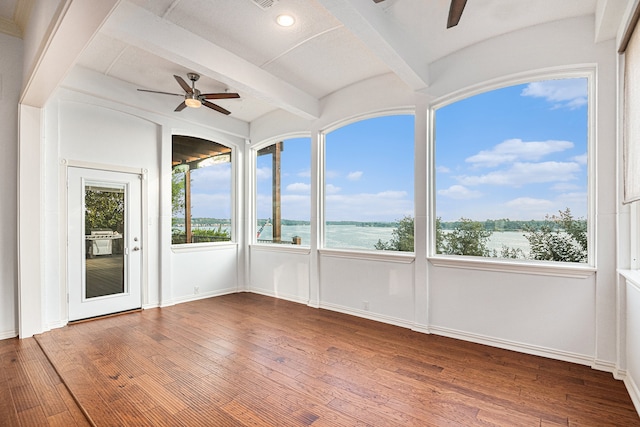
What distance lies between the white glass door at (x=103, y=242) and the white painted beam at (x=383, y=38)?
3.76 meters

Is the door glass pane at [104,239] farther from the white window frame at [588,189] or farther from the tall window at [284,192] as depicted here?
the white window frame at [588,189]

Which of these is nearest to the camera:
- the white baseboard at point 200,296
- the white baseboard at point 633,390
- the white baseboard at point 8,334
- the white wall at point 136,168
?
the white baseboard at point 633,390

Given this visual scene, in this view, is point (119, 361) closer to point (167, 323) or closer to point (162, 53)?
point (167, 323)

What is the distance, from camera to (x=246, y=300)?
5.32 meters

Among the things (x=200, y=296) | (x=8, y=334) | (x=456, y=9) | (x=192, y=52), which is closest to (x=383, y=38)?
(x=456, y=9)

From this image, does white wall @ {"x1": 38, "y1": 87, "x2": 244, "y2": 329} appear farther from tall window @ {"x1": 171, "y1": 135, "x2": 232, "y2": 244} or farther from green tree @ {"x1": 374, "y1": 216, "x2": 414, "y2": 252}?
green tree @ {"x1": 374, "y1": 216, "x2": 414, "y2": 252}

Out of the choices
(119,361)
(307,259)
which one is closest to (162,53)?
(119,361)

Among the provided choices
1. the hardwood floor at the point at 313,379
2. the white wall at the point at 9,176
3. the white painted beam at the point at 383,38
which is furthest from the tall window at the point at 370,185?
the white wall at the point at 9,176

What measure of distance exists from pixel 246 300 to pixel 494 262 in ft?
12.4

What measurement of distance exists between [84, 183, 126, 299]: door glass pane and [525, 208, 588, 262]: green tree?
5.14 metres

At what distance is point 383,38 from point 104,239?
430 centimetres

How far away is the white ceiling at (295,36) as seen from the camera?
2.74 m

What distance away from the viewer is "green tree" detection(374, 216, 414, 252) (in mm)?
4094

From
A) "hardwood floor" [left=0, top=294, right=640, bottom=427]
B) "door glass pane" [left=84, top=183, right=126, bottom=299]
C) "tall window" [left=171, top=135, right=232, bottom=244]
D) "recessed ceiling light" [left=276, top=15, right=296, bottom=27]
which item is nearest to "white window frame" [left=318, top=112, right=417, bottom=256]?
"hardwood floor" [left=0, top=294, right=640, bottom=427]
